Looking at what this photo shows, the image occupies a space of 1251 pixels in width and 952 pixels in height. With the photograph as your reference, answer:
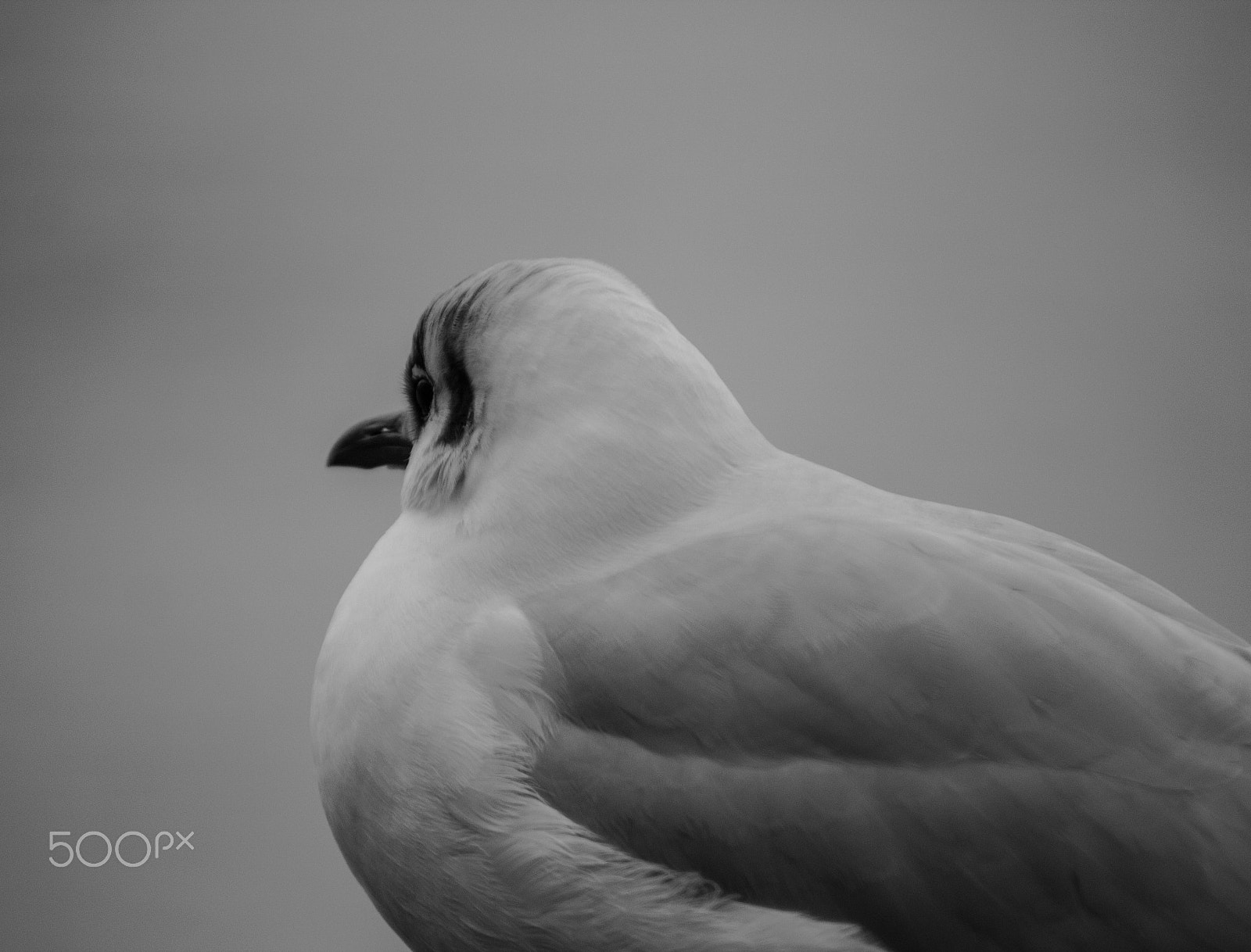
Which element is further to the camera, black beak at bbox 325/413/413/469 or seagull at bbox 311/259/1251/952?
black beak at bbox 325/413/413/469

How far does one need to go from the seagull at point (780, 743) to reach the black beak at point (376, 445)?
21 cm

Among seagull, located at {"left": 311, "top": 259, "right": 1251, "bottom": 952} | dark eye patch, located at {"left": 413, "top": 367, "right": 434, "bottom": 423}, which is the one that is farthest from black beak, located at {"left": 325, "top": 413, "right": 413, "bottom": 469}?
seagull, located at {"left": 311, "top": 259, "right": 1251, "bottom": 952}

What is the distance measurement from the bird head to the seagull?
0.02 meters

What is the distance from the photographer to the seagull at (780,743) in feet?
2.18

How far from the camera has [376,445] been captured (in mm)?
990

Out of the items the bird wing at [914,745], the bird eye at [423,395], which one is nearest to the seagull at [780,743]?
the bird wing at [914,745]

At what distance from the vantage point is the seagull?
664 mm

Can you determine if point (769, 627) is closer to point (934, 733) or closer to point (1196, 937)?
point (934, 733)

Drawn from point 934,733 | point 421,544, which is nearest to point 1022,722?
point 934,733

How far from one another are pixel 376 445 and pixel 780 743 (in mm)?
440

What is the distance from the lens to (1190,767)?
2.21 feet

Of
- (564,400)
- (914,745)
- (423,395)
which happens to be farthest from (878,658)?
(423,395)

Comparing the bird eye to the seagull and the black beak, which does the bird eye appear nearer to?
the black beak

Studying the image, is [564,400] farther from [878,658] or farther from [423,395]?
[878,658]
